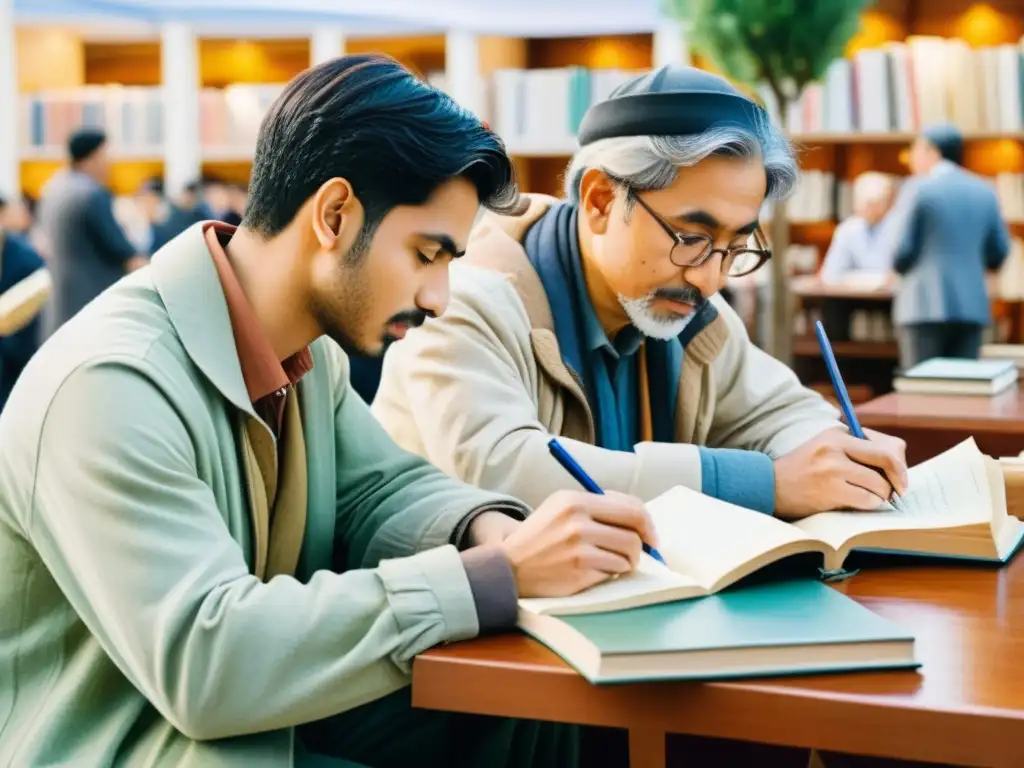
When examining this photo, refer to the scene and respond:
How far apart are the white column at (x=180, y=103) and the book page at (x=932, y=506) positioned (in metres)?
6.58

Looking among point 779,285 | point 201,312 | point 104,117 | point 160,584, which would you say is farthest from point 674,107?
point 104,117

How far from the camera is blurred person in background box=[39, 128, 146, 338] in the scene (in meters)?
6.48

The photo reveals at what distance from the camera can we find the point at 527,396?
5.89ft

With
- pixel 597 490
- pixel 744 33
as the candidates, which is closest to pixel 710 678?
pixel 597 490

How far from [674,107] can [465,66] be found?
551 cm

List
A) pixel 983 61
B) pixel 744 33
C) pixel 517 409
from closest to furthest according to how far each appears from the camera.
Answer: pixel 517 409
pixel 744 33
pixel 983 61

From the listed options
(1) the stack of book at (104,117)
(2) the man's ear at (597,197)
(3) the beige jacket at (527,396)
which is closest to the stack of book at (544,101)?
(1) the stack of book at (104,117)

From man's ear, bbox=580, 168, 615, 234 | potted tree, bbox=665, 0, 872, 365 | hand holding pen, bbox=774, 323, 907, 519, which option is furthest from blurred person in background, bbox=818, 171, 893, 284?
hand holding pen, bbox=774, 323, 907, 519

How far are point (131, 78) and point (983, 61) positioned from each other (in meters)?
4.76

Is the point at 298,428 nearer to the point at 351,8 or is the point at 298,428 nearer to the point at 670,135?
the point at 670,135

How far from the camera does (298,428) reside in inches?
56.7

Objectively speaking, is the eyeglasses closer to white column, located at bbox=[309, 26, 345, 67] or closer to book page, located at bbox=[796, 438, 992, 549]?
book page, located at bbox=[796, 438, 992, 549]

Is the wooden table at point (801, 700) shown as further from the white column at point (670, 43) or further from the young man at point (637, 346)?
the white column at point (670, 43)

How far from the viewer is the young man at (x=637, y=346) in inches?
66.0
